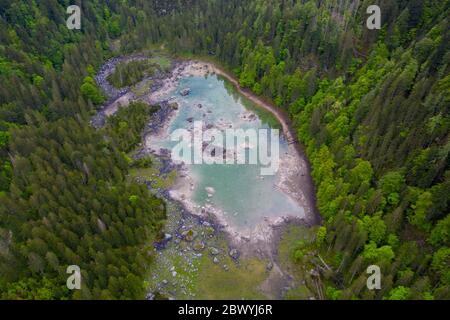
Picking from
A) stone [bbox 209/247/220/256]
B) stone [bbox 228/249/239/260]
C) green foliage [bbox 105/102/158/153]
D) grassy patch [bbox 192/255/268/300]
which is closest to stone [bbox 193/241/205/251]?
stone [bbox 209/247/220/256]

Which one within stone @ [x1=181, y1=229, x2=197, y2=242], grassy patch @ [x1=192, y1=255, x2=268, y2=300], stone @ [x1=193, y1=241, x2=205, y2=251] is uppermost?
stone @ [x1=181, y1=229, x2=197, y2=242]

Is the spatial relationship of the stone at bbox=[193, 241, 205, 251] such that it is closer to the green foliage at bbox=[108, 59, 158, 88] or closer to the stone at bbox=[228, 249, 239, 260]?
the stone at bbox=[228, 249, 239, 260]

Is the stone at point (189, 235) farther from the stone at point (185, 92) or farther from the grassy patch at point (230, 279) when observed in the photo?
the stone at point (185, 92)

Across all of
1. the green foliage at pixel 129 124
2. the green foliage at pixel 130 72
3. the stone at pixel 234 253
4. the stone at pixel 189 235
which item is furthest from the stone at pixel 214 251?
the green foliage at pixel 130 72

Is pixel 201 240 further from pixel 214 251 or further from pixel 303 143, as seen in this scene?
pixel 303 143

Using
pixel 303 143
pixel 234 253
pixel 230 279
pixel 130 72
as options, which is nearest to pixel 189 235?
pixel 234 253

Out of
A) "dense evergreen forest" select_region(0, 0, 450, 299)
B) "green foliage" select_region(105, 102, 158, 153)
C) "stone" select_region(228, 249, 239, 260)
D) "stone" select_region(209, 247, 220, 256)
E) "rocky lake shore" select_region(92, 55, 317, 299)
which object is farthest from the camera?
"green foliage" select_region(105, 102, 158, 153)
